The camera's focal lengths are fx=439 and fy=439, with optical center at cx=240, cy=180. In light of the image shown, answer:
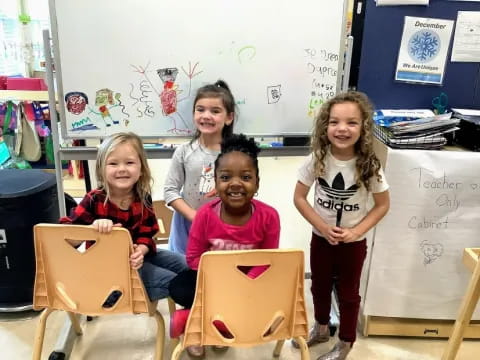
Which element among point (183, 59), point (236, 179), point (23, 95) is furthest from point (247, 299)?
point (23, 95)

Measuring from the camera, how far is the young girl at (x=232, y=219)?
149 centimetres

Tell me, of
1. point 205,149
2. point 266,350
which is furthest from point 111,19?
point 266,350

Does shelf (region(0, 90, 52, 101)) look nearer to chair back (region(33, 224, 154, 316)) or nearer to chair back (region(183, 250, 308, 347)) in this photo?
chair back (region(33, 224, 154, 316))

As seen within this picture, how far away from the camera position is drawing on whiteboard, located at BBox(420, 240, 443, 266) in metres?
1.90

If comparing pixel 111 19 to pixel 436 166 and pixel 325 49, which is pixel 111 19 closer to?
pixel 325 49

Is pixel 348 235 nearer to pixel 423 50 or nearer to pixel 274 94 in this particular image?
pixel 274 94

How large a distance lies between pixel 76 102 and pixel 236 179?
914 millimetres

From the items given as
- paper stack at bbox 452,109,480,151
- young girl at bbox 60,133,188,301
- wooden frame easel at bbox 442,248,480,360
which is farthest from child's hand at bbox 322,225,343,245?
paper stack at bbox 452,109,480,151

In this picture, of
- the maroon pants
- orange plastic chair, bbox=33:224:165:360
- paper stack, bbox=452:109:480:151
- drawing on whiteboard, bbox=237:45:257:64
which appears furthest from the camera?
drawing on whiteboard, bbox=237:45:257:64

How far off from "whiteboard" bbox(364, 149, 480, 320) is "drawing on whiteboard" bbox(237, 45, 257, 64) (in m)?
0.75

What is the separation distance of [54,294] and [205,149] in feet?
2.62

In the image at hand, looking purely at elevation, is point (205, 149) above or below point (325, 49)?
below

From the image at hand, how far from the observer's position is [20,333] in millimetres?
1996

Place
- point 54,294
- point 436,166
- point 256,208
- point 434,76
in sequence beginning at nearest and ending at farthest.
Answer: point 54,294
point 256,208
point 436,166
point 434,76
